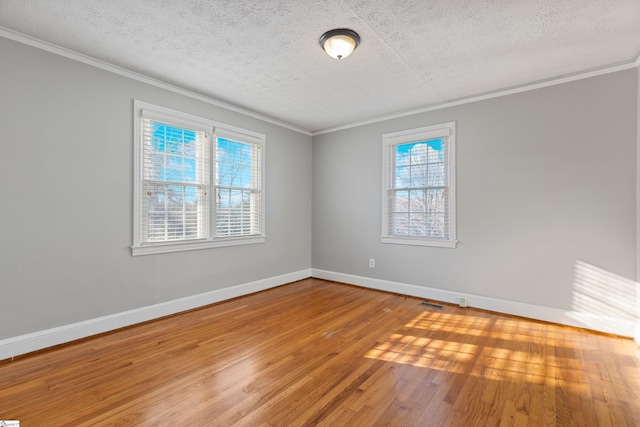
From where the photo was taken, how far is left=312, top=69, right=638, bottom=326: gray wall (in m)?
2.95

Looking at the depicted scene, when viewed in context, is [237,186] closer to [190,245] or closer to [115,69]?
[190,245]

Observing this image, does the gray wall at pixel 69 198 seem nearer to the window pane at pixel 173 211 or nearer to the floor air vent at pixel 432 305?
the window pane at pixel 173 211

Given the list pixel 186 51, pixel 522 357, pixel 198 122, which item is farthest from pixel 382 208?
pixel 186 51

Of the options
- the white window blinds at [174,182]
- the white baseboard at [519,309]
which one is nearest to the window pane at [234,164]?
the white window blinds at [174,182]

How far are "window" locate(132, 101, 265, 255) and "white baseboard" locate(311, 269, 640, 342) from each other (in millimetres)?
2070

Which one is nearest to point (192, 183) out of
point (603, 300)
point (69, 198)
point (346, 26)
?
point (69, 198)

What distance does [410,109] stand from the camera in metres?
4.25

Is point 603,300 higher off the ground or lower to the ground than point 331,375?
higher

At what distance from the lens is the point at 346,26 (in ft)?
7.75

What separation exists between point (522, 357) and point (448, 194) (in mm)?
2084

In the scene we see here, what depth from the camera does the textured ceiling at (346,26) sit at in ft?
7.07

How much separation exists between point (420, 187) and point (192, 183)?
3.05m

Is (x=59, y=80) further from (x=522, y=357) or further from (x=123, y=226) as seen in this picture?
(x=522, y=357)

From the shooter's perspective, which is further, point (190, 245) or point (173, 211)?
point (190, 245)
